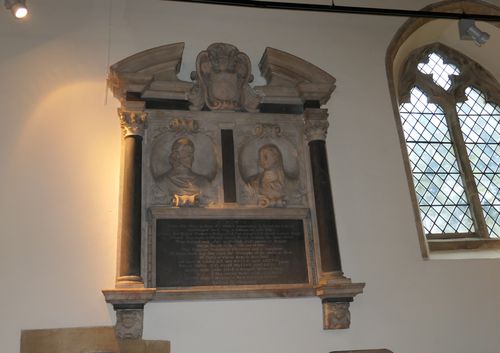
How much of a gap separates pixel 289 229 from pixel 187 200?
849mm

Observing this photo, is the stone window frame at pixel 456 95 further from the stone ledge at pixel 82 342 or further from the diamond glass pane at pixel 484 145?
the stone ledge at pixel 82 342

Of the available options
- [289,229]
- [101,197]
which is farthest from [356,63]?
[101,197]

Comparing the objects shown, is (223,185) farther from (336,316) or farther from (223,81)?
(336,316)

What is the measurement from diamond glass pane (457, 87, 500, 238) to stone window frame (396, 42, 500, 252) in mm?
92

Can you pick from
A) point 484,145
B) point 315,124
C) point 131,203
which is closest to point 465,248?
point 484,145

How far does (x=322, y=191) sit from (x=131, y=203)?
59.9 inches

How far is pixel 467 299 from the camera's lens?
4.46 metres

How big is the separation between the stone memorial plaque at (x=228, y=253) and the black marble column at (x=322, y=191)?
0.18 meters

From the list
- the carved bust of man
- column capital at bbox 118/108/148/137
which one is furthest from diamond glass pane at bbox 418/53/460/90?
column capital at bbox 118/108/148/137

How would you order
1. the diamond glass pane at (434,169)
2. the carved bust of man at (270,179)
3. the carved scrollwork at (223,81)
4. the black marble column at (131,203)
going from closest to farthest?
the black marble column at (131,203) < the carved bust of man at (270,179) < the carved scrollwork at (223,81) < the diamond glass pane at (434,169)

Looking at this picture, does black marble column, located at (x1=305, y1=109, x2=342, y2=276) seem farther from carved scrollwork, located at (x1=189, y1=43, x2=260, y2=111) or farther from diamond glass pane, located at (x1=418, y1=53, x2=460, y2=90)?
diamond glass pane, located at (x1=418, y1=53, x2=460, y2=90)

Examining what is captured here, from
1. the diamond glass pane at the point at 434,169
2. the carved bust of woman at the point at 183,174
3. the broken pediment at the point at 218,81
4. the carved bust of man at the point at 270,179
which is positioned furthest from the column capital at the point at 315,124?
the diamond glass pane at the point at 434,169

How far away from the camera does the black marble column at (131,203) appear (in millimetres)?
3859

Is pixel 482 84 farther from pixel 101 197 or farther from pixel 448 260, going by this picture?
pixel 101 197
